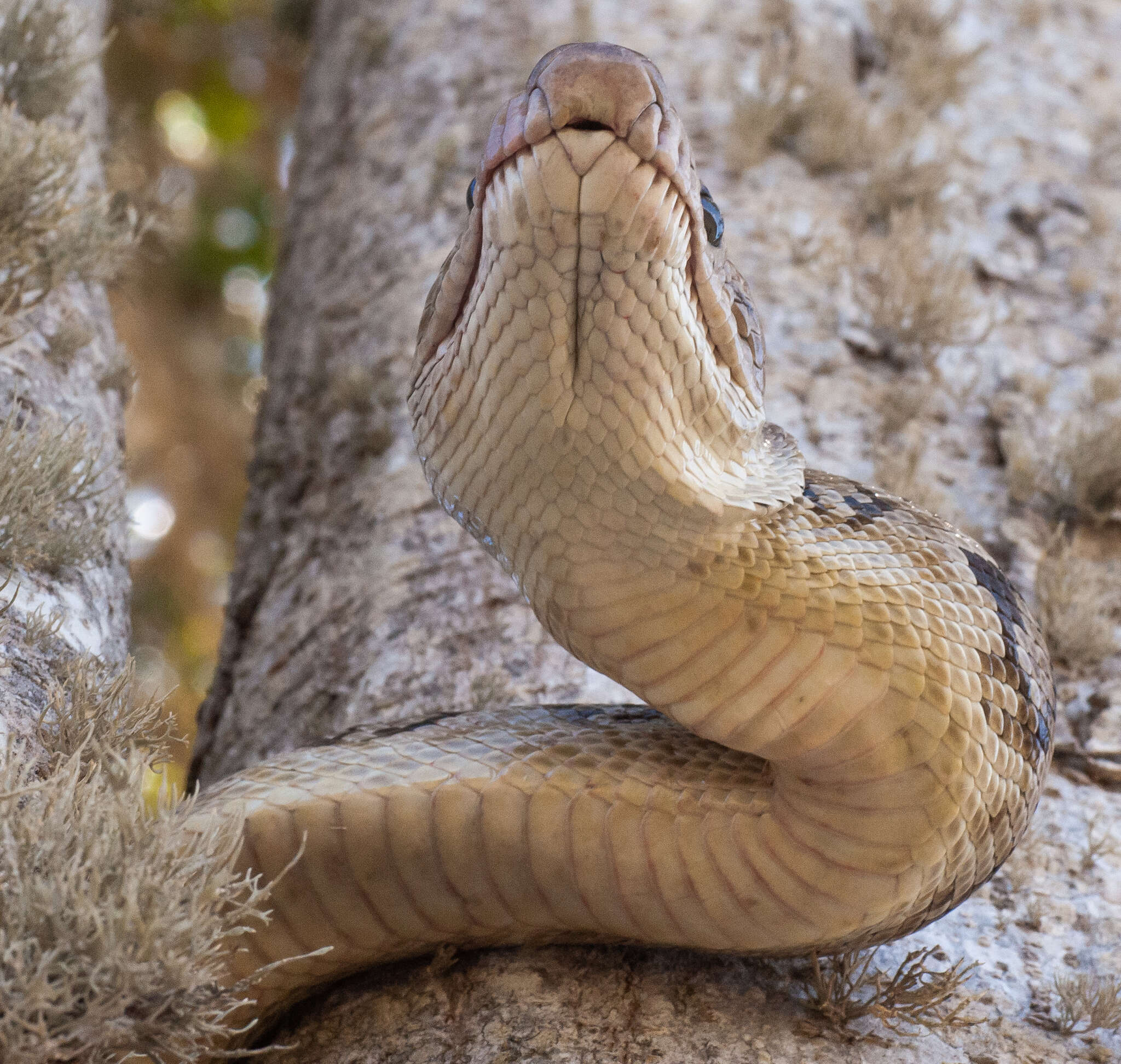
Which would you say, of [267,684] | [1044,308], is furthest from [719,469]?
[1044,308]

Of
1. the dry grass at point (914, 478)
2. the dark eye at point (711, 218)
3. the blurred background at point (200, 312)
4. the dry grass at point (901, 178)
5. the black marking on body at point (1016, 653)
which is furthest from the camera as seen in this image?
the blurred background at point (200, 312)

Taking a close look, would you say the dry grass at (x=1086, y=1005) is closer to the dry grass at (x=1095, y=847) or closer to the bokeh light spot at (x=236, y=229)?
the dry grass at (x=1095, y=847)

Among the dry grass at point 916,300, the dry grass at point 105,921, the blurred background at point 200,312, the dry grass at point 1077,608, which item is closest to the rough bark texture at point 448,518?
the dry grass at point 916,300

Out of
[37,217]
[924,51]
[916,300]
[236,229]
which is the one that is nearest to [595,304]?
[37,217]

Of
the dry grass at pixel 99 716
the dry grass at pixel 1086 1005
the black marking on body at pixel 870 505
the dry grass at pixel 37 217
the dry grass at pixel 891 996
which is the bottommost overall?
the dry grass at pixel 1086 1005

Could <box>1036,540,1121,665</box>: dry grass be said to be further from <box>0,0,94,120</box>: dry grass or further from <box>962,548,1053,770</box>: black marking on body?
<box>0,0,94,120</box>: dry grass

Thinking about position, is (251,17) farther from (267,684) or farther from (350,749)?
(350,749)

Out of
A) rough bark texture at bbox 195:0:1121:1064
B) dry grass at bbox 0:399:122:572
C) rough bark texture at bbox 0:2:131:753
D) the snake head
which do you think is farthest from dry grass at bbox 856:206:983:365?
dry grass at bbox 0:399:122:572

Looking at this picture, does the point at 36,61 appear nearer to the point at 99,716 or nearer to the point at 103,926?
the point at 99,716
